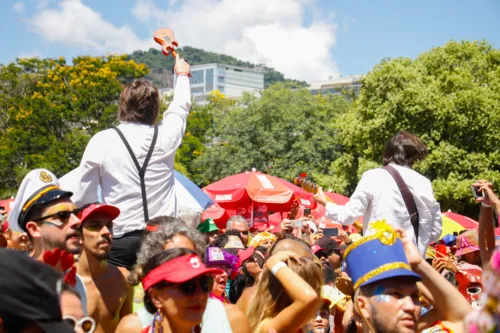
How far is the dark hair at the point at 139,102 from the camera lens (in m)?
4.95

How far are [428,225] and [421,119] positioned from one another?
29.0m

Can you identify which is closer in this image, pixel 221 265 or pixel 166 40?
pixel 166 40

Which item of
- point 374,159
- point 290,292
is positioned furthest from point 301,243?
point 374,159

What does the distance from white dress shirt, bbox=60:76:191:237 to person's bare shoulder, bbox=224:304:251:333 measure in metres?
1.05

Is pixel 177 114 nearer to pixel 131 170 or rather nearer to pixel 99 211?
pixel 131 170

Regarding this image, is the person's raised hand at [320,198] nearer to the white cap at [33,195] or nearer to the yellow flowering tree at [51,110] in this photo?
the white cap at [33,195]

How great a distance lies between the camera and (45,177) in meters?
4.36

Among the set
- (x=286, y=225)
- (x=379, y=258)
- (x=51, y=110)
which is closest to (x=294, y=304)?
(x=379, y=258)

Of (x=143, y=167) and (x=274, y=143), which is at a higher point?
(x=274, y=143)

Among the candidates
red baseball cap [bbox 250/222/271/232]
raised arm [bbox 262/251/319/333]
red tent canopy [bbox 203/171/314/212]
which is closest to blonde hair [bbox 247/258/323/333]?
raised arm [bbox 262/251/319/333]

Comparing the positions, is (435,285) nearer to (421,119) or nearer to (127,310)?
(127,310)

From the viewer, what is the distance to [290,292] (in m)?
4.09

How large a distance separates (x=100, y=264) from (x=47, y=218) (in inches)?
19.4

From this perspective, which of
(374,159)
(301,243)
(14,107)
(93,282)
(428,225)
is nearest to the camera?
(93,282)
